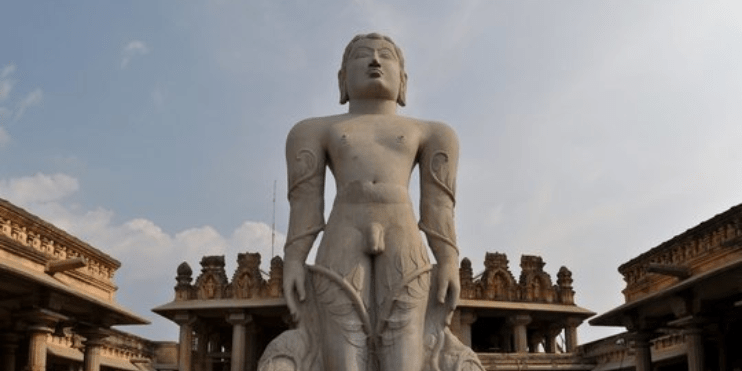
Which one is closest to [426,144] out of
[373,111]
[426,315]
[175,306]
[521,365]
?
Result: [373,111]

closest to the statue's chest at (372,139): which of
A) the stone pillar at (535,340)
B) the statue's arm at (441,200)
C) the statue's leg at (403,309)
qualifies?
the statue's arm at (441,200)

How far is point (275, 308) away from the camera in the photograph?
27.9m

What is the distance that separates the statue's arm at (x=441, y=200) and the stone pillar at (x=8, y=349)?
12.6m

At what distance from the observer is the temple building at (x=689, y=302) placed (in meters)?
14.5

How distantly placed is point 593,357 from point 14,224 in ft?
55.8

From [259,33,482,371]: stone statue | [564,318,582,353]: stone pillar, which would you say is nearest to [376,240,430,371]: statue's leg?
[259,33,482,371]: stone statue

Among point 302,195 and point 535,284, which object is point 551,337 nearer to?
point 535,284

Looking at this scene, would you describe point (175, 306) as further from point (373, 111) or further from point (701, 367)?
point (373, 111)

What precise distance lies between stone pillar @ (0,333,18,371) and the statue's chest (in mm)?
12344

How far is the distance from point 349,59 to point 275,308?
2217cm

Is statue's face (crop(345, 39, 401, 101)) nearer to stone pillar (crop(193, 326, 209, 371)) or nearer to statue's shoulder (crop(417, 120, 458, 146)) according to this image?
statue's shoulder (crop(417, 120, 458, 146))

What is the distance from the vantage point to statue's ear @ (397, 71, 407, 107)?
21.6 ft

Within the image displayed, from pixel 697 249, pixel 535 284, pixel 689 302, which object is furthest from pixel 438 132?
pixel 535 284

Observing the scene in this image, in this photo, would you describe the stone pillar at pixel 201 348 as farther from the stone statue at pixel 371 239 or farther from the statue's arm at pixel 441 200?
the statue's arm at pixel 441 200
